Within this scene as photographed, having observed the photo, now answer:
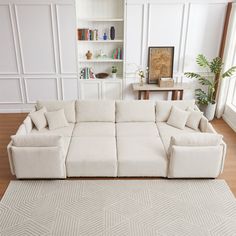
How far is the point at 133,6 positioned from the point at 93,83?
193 cm

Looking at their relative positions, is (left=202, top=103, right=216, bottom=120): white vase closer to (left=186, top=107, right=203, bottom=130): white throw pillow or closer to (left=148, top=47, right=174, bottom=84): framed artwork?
(left=148, top=47, right=174, bottom=84): framed artwork

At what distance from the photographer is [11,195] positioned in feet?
12.1

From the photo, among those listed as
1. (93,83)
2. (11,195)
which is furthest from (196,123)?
(11,195)

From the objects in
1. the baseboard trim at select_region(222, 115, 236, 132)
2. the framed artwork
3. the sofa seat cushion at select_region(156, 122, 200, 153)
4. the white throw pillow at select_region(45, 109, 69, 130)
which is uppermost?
the framed artwork

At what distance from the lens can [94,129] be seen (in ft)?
15.4

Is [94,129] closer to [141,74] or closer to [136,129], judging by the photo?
[136,129]

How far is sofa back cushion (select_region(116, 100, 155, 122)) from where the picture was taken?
4.95m

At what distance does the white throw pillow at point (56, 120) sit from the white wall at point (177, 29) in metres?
2.22

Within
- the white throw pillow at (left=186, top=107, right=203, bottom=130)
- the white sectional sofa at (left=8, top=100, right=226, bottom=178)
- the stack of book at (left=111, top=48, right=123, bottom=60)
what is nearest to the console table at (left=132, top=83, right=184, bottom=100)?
the stack of book at (left=111, top=48, right=123, bottom=60)

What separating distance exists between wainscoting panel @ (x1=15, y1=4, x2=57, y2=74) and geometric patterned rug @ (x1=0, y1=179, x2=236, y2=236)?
3.08 metres

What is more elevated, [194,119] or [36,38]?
[36,38]

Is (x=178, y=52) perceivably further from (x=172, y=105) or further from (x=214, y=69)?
(x=172, y=105)

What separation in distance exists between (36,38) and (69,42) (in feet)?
2.38

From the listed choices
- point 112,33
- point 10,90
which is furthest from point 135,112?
point 10,90
